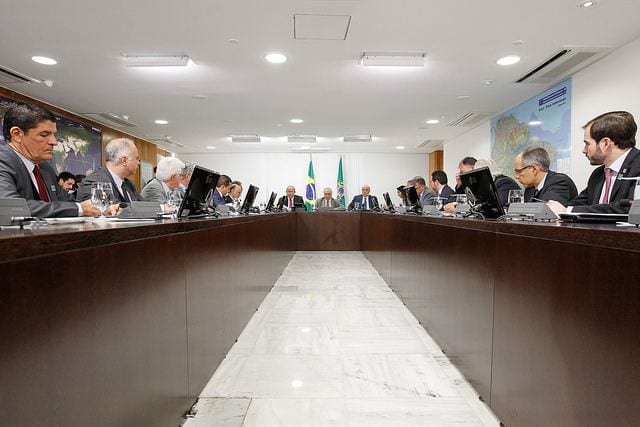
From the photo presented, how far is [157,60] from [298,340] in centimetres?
415

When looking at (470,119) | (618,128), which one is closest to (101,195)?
(618,128)

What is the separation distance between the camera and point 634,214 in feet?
3.90

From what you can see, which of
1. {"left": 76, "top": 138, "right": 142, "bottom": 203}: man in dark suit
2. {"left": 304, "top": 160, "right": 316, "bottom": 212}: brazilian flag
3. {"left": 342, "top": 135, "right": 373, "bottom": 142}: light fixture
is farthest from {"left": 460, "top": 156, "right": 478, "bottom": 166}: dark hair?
{"left": 304, "top": 160, "right": 316, "bottom": 212}: brazilian flag

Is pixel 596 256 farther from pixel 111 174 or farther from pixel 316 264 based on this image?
pixel 316 264

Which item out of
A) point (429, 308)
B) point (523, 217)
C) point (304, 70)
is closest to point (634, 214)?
point (523, 217)

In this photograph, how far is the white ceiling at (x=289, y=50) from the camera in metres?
3.65

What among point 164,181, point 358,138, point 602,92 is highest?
point 358,138

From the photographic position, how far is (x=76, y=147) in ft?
26.0

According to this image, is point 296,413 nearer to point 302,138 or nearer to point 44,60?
point 44,60

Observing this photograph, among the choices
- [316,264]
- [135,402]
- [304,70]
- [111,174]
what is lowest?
[316,264]

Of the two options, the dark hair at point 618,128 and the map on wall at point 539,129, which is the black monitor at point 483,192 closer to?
the dark hair at point 618,128

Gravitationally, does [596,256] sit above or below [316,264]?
above

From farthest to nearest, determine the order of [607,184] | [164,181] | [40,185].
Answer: [164,181], [607,184], [40,185]

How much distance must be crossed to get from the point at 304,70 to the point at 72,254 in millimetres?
4934
